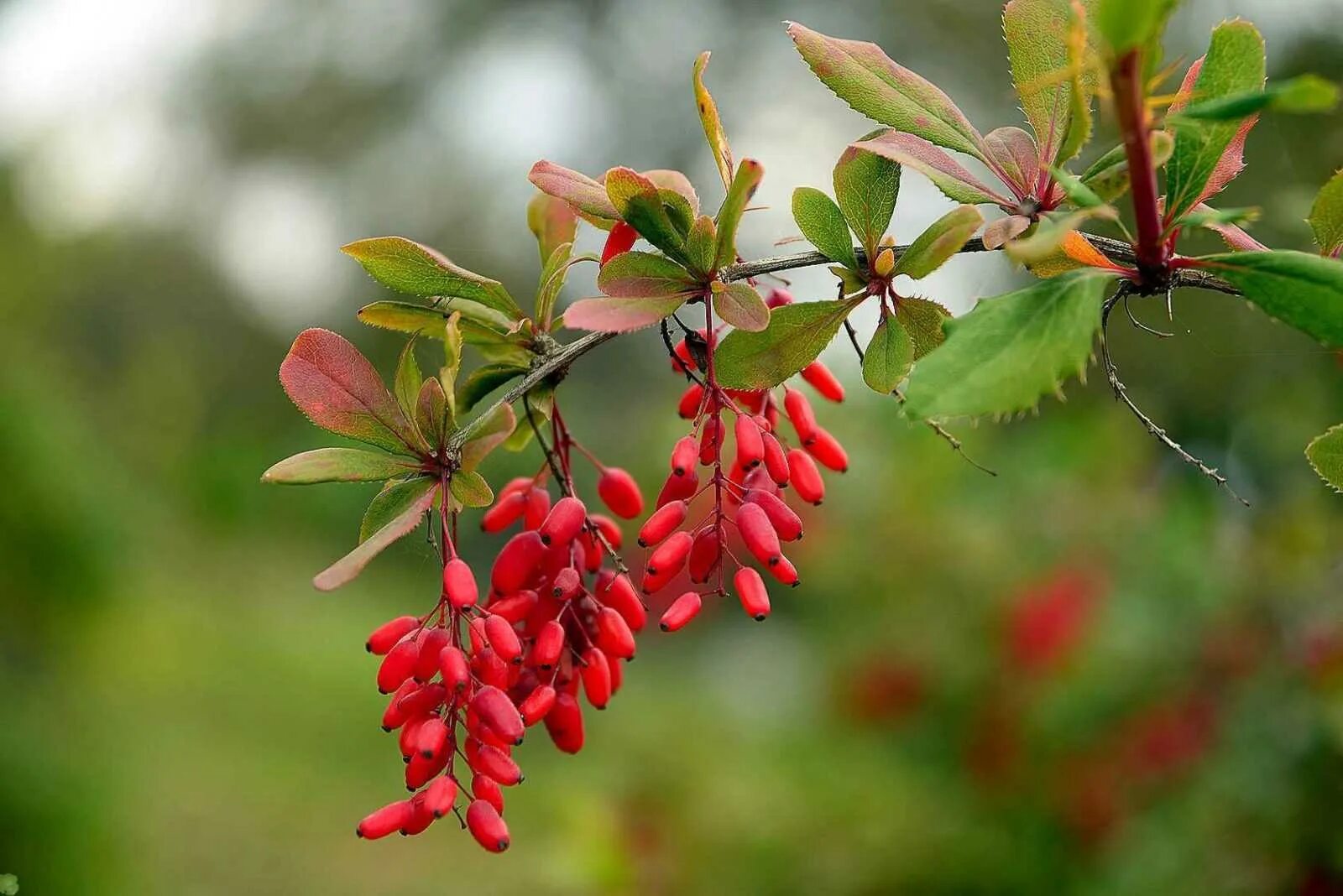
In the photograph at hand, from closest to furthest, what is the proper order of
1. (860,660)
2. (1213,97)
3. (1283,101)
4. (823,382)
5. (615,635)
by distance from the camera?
(1283,101) → (1213,97) → (615,635) → (823,382) → (860,660)

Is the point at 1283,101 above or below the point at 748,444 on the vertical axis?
above

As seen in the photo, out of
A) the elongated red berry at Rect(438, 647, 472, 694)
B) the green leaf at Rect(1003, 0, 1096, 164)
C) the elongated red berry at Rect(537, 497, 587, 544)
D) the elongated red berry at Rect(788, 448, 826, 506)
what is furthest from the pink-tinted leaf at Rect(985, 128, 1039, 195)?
the elongated red berry at Rect(438, 647, 472, 694)

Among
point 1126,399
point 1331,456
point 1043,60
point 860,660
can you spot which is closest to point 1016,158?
point 1043,60

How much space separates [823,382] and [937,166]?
8.2 inches

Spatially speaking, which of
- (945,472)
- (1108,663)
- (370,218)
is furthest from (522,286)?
(1108,663)

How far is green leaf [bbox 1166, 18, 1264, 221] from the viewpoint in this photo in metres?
0.57

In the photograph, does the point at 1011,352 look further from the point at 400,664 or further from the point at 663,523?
the point at 400,664

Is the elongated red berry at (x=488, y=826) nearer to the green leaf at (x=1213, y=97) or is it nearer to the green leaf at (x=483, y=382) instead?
the green leaf at (x=483, y=382)

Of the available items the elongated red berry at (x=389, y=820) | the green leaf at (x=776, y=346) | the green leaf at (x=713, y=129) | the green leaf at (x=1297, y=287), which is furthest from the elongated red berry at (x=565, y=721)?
the green leaf at (x=1297, y=287)

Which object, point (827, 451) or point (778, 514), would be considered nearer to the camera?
point (778, 514)

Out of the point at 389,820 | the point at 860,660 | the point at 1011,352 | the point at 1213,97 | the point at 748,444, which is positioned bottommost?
the point at 860,660

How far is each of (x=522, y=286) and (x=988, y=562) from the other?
26.5ft

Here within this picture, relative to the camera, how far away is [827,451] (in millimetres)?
761

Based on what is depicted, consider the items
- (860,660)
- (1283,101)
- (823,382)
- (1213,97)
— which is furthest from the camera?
(860,660)
